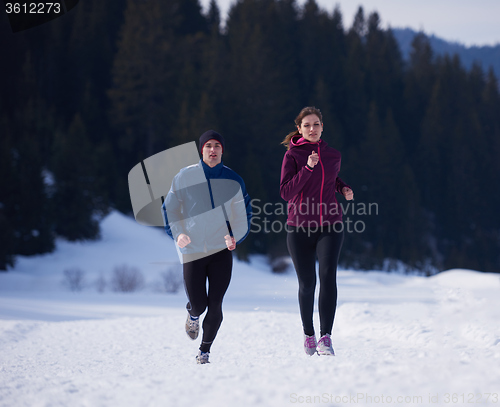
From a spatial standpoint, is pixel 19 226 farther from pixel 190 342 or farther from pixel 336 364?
pixel 336 364

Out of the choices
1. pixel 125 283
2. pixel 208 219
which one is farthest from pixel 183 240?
pixel 125 283

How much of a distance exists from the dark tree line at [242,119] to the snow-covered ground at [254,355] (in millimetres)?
12855

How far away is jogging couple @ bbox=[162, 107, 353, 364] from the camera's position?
12.6 ft

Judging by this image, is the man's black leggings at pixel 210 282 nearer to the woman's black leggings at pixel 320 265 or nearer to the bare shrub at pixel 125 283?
the woman's black leggings at pixel 320 265

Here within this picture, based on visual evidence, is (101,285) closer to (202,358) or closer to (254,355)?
(254,355)

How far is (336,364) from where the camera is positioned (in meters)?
3.27

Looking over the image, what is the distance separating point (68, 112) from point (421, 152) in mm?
30002

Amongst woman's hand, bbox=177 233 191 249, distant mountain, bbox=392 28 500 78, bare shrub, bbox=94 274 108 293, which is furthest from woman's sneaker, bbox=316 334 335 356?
distant mountain, bbox=392 28 500 78

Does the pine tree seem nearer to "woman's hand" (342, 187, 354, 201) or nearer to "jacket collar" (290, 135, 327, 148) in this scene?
"jacket collar" (290, 135, 327, 148)

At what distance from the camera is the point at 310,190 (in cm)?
387

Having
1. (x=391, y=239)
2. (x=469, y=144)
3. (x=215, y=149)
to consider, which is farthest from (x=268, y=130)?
(x=215, y=149)

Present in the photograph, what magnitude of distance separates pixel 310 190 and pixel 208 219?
0.79m

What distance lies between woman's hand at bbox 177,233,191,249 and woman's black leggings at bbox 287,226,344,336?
746 mm

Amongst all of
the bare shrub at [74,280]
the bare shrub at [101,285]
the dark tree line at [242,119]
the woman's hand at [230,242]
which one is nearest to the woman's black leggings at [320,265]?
the woman's hand at [230,242]
